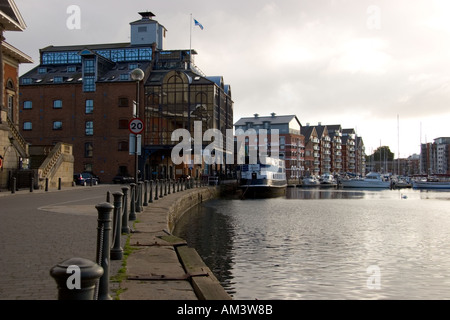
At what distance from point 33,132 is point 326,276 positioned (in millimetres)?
55031

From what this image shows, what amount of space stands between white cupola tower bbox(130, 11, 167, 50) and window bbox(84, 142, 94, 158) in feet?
58.7

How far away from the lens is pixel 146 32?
65.4 meters

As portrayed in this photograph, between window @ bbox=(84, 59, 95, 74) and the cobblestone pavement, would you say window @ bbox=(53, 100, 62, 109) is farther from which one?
the cobblestone pavement

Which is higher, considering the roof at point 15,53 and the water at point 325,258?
the roof at point 15,53

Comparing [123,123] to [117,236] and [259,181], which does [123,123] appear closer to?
[259,181]

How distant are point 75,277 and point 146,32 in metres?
65.8

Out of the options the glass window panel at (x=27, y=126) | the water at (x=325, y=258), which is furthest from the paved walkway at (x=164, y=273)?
the glass window panel at (x=27, y=126)

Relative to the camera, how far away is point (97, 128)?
5584 centimetres

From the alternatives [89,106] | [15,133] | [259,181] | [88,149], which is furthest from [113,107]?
[15,133]

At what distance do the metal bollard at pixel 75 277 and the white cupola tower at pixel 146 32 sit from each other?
64.4 metres

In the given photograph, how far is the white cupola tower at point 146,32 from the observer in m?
64.9

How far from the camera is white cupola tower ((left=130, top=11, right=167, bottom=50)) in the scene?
6494cm

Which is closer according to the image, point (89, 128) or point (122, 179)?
point (122, 179)

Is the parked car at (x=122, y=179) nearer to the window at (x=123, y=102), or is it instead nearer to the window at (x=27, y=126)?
the window at (x=123, y=102)
